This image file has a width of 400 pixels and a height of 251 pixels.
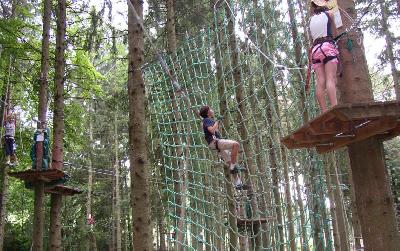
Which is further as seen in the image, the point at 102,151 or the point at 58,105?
the point at 102,151

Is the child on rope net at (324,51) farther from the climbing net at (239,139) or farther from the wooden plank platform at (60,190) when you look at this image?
the wooden plank platform at (60,190)

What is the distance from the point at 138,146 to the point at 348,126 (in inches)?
77.1

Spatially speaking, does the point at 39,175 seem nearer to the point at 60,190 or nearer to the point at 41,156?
the point at 41,156

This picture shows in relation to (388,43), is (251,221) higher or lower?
lower

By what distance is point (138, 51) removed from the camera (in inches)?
156

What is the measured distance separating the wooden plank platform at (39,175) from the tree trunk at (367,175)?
3.85 m

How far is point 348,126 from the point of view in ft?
7.27

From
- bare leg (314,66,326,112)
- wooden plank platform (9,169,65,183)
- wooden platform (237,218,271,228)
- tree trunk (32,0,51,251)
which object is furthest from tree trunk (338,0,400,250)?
tree trunk (32,0,51,251)

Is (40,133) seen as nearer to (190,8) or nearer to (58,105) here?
(58,105)

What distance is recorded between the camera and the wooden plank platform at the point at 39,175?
5180 millimetres

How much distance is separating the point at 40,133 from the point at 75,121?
9.22ft

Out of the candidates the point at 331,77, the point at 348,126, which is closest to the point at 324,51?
the point at 331,77

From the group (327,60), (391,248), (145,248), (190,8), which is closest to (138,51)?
→ (145,248)

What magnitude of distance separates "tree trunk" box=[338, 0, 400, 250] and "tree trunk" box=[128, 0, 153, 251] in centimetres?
173
